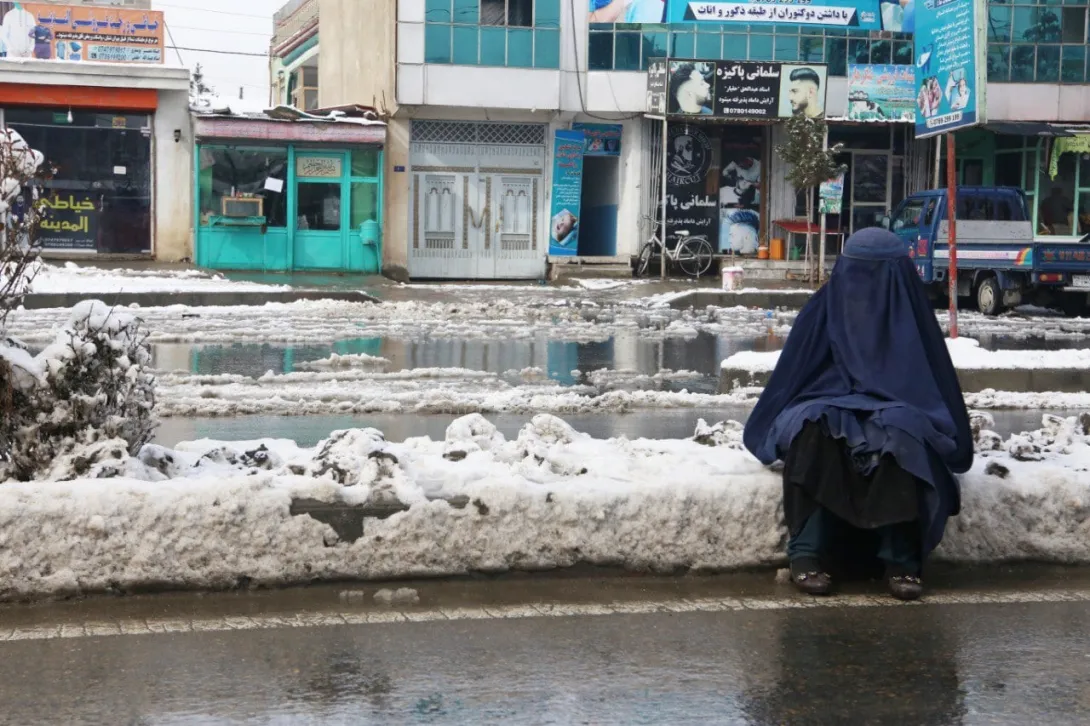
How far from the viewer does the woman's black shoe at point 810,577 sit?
530cm

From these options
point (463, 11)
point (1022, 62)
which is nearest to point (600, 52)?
point (463, 11)

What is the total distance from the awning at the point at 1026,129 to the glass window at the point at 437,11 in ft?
37.5

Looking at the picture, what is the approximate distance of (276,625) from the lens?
4.83 meters

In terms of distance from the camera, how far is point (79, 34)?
27719 millimetres

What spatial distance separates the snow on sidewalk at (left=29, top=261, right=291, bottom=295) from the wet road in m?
16.1

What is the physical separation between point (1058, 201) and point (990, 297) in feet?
32.6

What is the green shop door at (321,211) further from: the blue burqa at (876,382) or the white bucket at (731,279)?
the blue burqa at (876,382)

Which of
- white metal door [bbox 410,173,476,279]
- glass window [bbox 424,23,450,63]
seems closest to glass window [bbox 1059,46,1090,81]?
white metal door [bbox 410,173,476,279]

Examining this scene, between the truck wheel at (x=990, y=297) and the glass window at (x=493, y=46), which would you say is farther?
the glass window at (x=493, y=46)

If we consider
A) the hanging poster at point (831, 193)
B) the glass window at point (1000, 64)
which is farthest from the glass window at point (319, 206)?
the glass window at point (1000, 64)

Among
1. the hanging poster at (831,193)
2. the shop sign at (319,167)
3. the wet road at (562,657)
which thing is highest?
the shop sign at (319,167)

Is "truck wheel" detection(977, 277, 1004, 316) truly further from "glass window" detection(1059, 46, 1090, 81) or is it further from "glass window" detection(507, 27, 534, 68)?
"glass window" detection(507, 27, 534, 68)

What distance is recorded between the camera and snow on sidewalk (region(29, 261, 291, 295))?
21.1 metres

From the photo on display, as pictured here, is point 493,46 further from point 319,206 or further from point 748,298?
point 748,298
